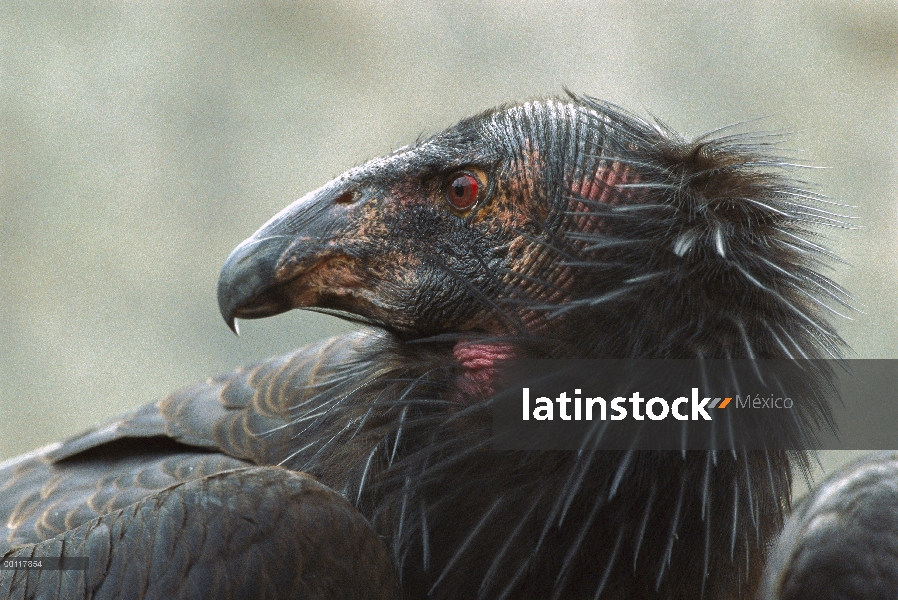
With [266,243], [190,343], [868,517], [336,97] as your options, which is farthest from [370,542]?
[336,97]

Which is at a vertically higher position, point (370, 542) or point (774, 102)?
point (774, 102)

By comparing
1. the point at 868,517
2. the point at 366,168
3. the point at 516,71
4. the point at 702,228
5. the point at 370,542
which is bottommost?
the point at 868,517

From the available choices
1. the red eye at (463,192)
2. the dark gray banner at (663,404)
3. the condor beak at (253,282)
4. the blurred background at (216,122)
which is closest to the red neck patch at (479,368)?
the dark gray banner at (663,404)

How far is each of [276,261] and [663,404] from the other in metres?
0.99

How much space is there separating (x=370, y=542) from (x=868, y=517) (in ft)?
3.96

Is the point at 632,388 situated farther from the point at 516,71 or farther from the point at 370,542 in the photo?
the point at 516,71

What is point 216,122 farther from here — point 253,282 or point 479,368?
point 479,368

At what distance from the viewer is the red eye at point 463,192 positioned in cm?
243

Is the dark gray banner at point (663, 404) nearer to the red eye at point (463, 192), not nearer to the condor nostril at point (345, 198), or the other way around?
the red eye at point (463, 192)

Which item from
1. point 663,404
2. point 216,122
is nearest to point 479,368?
point 663,404

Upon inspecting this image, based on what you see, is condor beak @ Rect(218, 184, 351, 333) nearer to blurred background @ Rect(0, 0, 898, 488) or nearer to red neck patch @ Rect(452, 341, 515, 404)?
red neck patch @ Rect(452, 341, 515, 404)

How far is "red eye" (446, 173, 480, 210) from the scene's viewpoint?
95.6 inches

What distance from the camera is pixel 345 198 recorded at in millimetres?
2539

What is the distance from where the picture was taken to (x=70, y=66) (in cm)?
789
